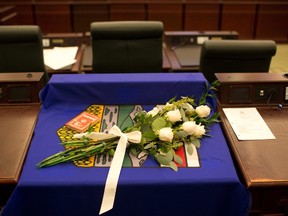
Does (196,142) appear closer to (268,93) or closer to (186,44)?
(268,93)

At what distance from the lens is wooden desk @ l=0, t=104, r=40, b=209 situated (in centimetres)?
102

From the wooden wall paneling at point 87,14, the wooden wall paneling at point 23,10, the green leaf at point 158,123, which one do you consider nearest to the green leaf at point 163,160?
the green leaf at point 158,123

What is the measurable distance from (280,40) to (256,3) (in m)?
0.77

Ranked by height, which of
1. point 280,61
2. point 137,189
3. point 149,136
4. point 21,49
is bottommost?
point 280,61

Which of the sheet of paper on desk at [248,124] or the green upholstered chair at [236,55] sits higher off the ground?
the green upholstered chair at [236,55]

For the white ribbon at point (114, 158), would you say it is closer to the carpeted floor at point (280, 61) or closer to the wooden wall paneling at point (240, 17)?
the carpeted floor at point (280, 61)

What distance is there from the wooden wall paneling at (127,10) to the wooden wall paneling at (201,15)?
693 millimetres

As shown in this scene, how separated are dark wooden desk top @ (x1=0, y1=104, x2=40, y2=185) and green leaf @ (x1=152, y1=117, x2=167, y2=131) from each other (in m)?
0.46

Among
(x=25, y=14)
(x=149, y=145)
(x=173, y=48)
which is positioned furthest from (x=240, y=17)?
(x=149, y=145)

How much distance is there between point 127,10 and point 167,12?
0.62 metres

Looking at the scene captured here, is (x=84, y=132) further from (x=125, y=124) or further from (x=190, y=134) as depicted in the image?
(x=190, y=134)

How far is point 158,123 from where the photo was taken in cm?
116

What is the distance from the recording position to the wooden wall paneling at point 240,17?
16.2 ft

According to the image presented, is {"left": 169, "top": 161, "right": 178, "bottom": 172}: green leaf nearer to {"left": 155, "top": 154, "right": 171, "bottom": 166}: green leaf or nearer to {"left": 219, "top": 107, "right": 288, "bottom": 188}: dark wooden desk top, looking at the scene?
{"left": 155, "top": 154, "right": 171, "bottom": 166}: green leaf
